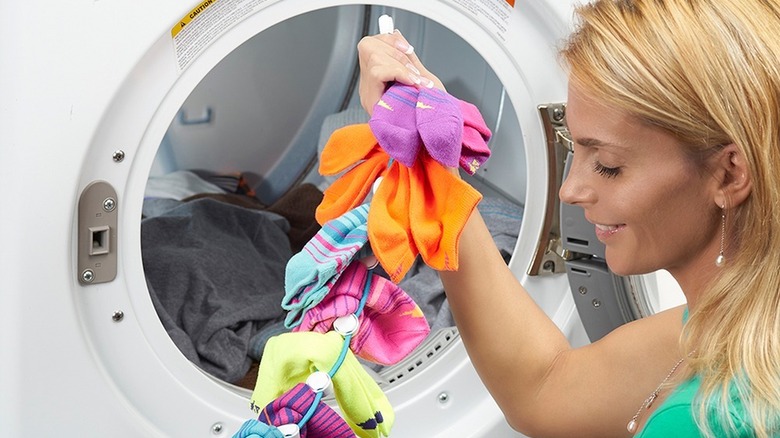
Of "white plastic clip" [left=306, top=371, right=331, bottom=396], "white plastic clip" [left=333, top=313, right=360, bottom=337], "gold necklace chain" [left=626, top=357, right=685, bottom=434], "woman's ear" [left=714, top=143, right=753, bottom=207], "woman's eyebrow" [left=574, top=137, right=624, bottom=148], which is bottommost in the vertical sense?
"gold necklace chain" [left=626, top=357, right=685, bottom=434]

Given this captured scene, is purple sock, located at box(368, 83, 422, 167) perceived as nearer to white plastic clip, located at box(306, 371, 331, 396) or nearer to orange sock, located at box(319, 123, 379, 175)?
orange sock, located at box(319, 123, 379, 175)

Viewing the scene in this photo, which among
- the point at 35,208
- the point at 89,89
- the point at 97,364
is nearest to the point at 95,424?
the point at 97,364

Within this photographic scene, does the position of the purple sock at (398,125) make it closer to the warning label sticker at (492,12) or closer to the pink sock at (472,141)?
the pink sock at (472,141)

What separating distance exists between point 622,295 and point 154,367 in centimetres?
64

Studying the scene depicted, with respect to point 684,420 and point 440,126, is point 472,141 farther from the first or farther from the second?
point 684,420

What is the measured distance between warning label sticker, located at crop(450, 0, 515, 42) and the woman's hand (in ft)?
0.95

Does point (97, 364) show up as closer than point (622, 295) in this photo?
Yes

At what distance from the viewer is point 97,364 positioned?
1053mm

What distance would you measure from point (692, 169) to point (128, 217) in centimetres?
59

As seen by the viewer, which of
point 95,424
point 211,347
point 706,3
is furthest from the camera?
point 211,347

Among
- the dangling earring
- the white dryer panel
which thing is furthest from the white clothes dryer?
the dangling earring

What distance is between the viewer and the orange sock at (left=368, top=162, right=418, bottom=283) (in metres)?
0.85

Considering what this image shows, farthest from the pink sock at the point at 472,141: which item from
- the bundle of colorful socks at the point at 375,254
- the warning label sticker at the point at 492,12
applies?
the warning label sticker at the point at 492,12

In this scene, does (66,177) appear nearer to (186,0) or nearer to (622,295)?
(186,0)
